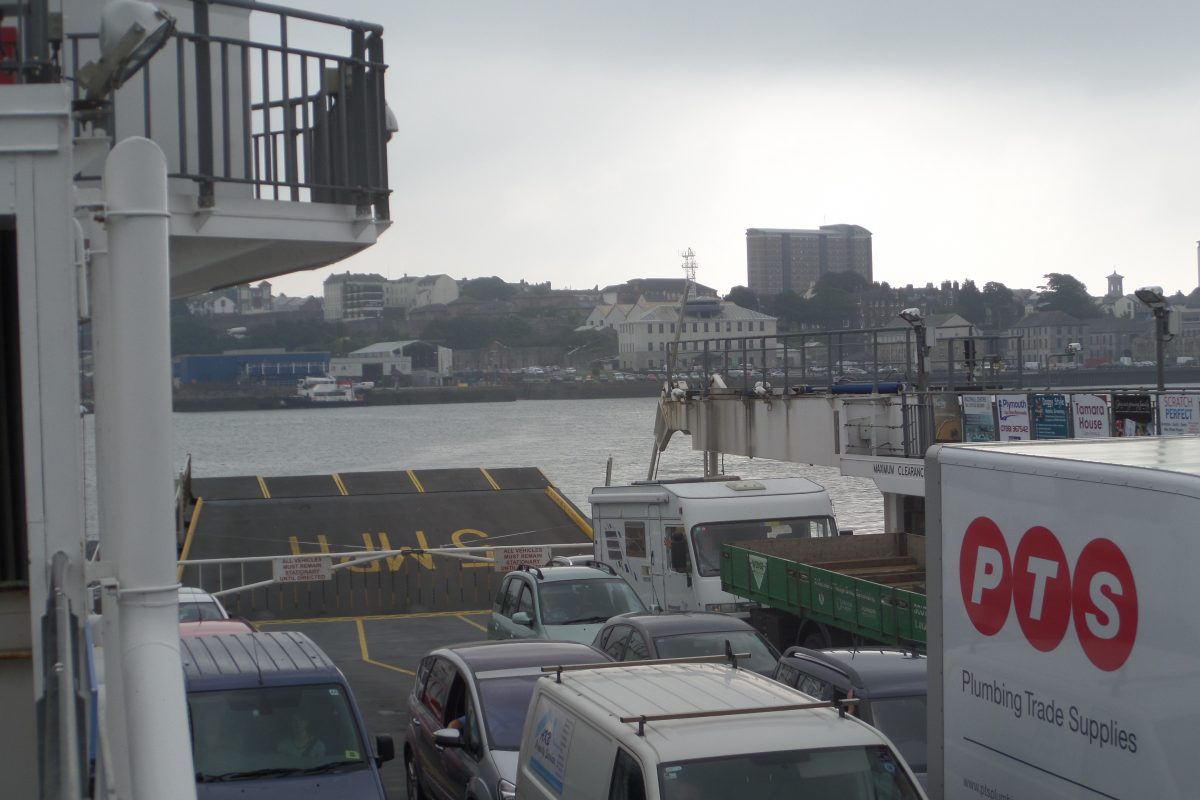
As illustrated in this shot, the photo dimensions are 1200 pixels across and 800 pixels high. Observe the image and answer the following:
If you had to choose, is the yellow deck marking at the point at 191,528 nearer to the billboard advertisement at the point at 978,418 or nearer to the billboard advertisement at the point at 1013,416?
the billboard advertisement at the point at 978,418

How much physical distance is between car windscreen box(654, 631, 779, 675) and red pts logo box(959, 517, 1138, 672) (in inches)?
200

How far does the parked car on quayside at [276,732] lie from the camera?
8031 mm

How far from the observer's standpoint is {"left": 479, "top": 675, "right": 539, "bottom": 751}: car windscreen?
29.4 ft

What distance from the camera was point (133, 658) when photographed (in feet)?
12.4

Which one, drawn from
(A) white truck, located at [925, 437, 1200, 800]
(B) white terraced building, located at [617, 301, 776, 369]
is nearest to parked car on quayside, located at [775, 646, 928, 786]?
(A) white truck, located at [925, 437, 1200, 800]

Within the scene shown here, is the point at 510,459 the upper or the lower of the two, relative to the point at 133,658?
lower

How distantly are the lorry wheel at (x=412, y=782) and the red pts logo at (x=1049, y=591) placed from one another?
5687 millimetres

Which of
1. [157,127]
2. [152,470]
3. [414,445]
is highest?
[157,127]

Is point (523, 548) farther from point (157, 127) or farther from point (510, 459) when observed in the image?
point (510, 459)

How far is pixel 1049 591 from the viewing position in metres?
5.68

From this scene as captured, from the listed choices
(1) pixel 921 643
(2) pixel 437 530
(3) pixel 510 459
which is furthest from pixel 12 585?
(3) pixel 510 459

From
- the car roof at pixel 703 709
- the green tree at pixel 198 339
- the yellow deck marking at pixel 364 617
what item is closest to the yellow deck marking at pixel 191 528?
the yellow deck marking at pixel 364 617

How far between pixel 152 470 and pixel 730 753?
10.3 ft

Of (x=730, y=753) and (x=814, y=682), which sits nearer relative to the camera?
(x=730, y=753)
